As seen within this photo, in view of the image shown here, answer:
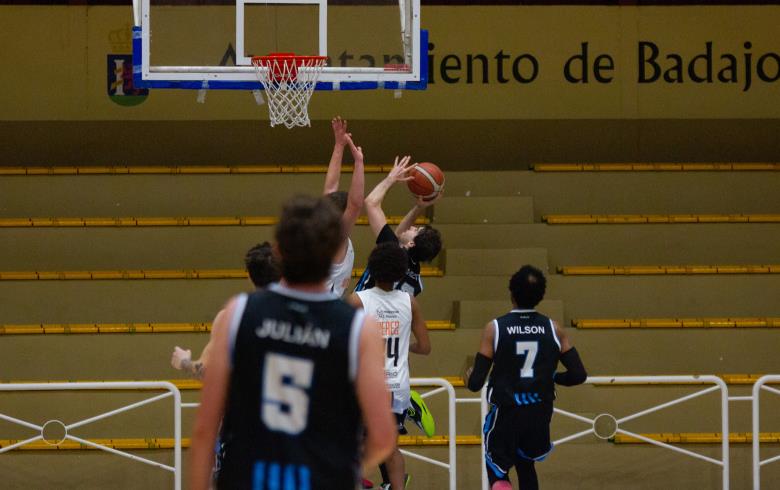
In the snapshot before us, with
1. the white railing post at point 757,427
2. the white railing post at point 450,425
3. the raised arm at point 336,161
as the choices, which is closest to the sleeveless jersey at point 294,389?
the raised arm at point 336,161

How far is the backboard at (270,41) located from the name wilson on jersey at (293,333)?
5.24m

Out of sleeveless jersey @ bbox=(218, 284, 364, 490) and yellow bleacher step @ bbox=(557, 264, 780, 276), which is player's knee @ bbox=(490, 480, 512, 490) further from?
yellow bleacher step @ bbox=(557, 264, 780, 276)

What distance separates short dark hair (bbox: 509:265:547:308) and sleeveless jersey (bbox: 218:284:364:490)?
3.59 m

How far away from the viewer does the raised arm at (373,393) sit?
3.41 metres

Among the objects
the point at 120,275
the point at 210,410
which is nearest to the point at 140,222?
the point at 120,275

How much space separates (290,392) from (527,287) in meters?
3.68

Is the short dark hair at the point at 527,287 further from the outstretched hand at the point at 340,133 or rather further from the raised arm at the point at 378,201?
the outstretched hand at the point at 340,133

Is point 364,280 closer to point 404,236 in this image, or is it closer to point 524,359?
point 404,236

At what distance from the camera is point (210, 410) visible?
342 cm

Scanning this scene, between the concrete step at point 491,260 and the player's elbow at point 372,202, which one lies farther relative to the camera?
the concrete step at point 491,260

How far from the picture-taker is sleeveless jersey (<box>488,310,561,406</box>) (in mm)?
6973

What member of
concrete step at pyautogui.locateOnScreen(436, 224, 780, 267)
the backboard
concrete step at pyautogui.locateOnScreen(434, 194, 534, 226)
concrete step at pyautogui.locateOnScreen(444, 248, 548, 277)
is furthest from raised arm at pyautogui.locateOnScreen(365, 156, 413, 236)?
concrete step at pyautogui.locateOnScreen(434, 194, 534, 226)

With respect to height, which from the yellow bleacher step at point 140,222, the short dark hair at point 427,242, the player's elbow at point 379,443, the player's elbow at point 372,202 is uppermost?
the player's elbow at point 372,202

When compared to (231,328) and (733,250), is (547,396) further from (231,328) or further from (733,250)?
(733,250)
